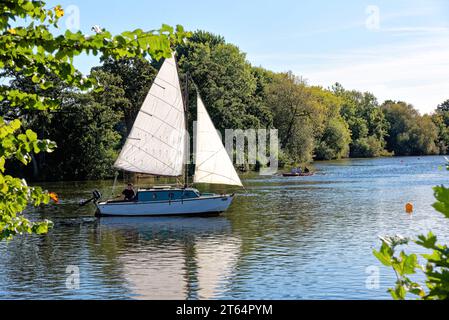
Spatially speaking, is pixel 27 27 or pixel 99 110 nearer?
pixel 27 27

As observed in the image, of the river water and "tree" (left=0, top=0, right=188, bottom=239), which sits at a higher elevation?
"tree" (left=0, top=0, right=188, bottom=239)

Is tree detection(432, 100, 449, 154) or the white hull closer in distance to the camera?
the white hull

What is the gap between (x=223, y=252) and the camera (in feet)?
96.8

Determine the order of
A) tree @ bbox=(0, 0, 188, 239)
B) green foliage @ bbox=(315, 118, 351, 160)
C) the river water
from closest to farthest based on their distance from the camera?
tree @ bbox=(0, 0, 188, 239) → the river water → green foliage @ bbox=(315, 118, 351, 160)

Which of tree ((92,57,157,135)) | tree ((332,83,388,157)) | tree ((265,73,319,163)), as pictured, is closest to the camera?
tree ((92,57,157,135))

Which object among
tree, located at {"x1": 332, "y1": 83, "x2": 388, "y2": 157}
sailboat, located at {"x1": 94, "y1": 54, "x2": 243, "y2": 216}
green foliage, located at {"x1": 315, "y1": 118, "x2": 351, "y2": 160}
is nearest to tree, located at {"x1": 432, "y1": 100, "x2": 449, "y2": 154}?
tree, located at {"x1": 332, "y1": 83, "x2": 388, "y2": 157}

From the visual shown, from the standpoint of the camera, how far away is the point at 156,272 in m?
24.8

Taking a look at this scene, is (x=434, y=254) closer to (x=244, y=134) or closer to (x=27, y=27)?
(x=27, y=27)

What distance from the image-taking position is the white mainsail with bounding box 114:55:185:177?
1772 inches

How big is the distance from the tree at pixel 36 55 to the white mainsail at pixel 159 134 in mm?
37189

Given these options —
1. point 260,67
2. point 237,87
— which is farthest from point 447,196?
point 260,67

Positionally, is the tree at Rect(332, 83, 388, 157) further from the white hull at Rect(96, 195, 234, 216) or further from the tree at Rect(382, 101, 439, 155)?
the white hull at Rect(96, 195, 234, 216)

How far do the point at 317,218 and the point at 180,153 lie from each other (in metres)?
10.6

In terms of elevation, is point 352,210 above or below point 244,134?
below
